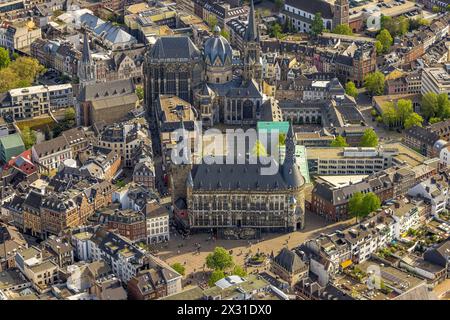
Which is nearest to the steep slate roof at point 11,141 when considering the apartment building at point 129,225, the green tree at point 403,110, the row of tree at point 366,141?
the apartment building at point 129,225

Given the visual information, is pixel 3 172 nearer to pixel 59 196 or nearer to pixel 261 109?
pixel 59 196

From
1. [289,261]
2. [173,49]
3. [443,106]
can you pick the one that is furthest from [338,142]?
[289,261]

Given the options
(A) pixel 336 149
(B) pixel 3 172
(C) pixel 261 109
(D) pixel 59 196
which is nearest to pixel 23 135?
(B) pixel 3 172

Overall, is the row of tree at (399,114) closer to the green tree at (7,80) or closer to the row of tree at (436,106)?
the row of tree at (436,106)

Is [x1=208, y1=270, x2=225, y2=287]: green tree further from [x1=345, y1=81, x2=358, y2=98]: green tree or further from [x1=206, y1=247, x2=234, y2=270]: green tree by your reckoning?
[x1=345, y1=81, x2=358, y2=98]: green tree

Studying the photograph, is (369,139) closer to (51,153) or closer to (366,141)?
(366,141)

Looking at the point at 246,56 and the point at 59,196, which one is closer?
the point at 59,196

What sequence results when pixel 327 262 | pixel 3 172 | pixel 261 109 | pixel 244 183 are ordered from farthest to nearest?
pixel 261 109 < pixel 3 172 < pixel 244 183 < pixel 327 262
